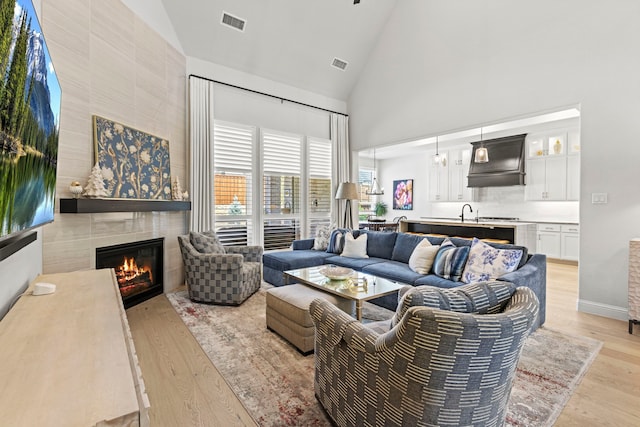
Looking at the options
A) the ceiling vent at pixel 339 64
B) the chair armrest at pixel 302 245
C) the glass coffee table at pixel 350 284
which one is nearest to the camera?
the glass coffee table at pixel 350 284

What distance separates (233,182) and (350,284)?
3.07 meters

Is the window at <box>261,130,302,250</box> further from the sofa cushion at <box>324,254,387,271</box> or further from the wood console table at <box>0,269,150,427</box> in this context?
the wood console table at <box>0,269,150,427</box>

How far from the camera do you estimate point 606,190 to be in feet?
11.4

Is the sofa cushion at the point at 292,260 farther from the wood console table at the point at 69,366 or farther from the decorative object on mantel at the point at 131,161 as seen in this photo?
the wood console table at the point at 69,366

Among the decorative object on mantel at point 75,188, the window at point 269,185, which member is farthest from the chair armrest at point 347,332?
the window at point 269,185

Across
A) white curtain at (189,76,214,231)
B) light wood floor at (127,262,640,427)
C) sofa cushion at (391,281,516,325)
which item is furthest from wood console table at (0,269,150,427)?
white curtain at (189,76,214,231)

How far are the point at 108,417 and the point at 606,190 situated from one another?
4.71 m

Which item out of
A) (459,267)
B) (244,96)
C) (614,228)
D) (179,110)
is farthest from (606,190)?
(179,110)

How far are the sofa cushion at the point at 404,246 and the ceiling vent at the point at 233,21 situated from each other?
3984 millimetres

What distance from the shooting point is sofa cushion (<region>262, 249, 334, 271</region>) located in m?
4.29

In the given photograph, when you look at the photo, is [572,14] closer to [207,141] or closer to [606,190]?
[606,190]

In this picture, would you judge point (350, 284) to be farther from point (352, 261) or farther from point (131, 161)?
A: point (131, 161)

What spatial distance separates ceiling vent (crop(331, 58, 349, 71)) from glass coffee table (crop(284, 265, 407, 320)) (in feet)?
14.2

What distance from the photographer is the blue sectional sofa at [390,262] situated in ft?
9.93
